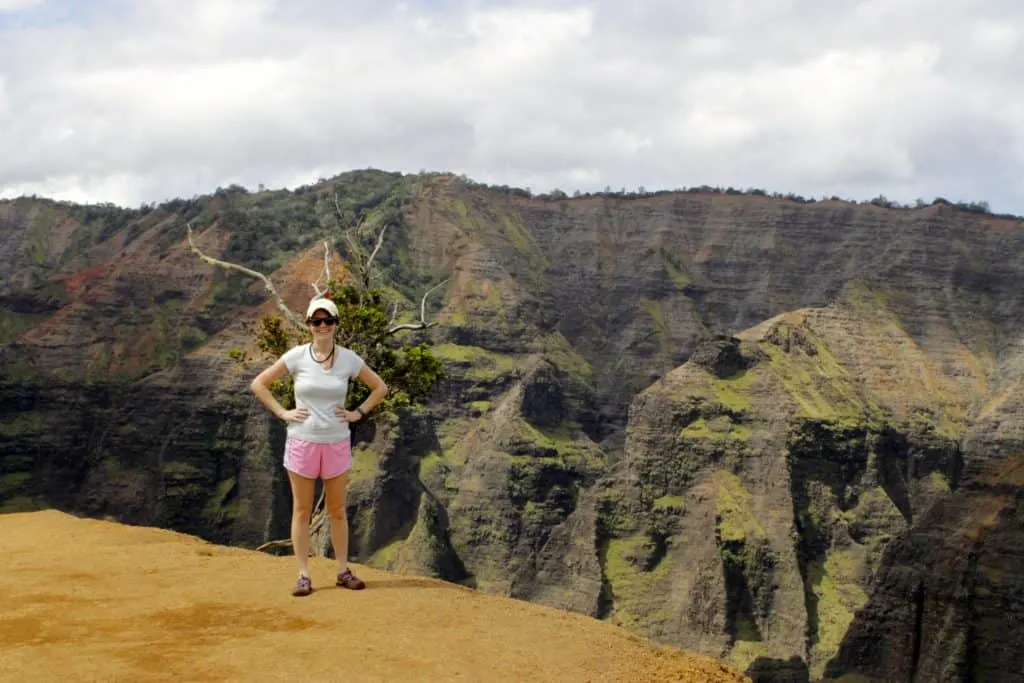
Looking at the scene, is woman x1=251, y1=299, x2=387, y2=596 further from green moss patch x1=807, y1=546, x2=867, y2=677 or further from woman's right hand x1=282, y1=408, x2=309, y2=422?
green moss patch x1=807, y1=546, x2=867, y2=677

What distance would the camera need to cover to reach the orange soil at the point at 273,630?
13586mm

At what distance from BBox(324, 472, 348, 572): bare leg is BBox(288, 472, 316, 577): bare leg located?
30 cm

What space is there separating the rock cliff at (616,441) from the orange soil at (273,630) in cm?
6201

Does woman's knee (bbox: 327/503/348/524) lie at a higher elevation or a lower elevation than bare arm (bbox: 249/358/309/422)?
lower

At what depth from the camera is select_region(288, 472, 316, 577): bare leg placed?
17.4m

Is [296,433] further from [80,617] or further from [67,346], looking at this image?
[67,346]

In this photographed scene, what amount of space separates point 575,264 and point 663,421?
78264mm

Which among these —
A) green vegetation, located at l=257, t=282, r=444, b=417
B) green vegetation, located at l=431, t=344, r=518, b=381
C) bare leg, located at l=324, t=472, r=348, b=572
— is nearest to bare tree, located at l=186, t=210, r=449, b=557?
green vegetation, located at l=257, t=282, r=444, b=417

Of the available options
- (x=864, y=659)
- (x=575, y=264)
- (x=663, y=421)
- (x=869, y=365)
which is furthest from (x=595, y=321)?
(x=864, y=659)

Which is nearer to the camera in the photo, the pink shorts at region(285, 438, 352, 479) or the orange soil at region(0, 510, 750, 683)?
the orange soil at region(0, 510, 750, 683)

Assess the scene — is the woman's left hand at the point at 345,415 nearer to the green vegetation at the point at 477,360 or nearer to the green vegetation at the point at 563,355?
the green vegetation at the point at 477,360

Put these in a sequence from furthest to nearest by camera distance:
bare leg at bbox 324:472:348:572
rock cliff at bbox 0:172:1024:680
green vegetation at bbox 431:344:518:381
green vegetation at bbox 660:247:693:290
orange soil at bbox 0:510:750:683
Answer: green vegetation at bbox 660:247:693:290 < green vegetation at bbox 431:344:518:381 < rock cliff at bbox 0:172:1024:680 < bare leg at bbox 324:472:348:572 < orange soil at bbox 0:510:750:683

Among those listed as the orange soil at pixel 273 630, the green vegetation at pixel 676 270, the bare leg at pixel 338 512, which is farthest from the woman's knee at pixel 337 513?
the green vegetation at pixel 676 270

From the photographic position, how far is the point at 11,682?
12648 mm
